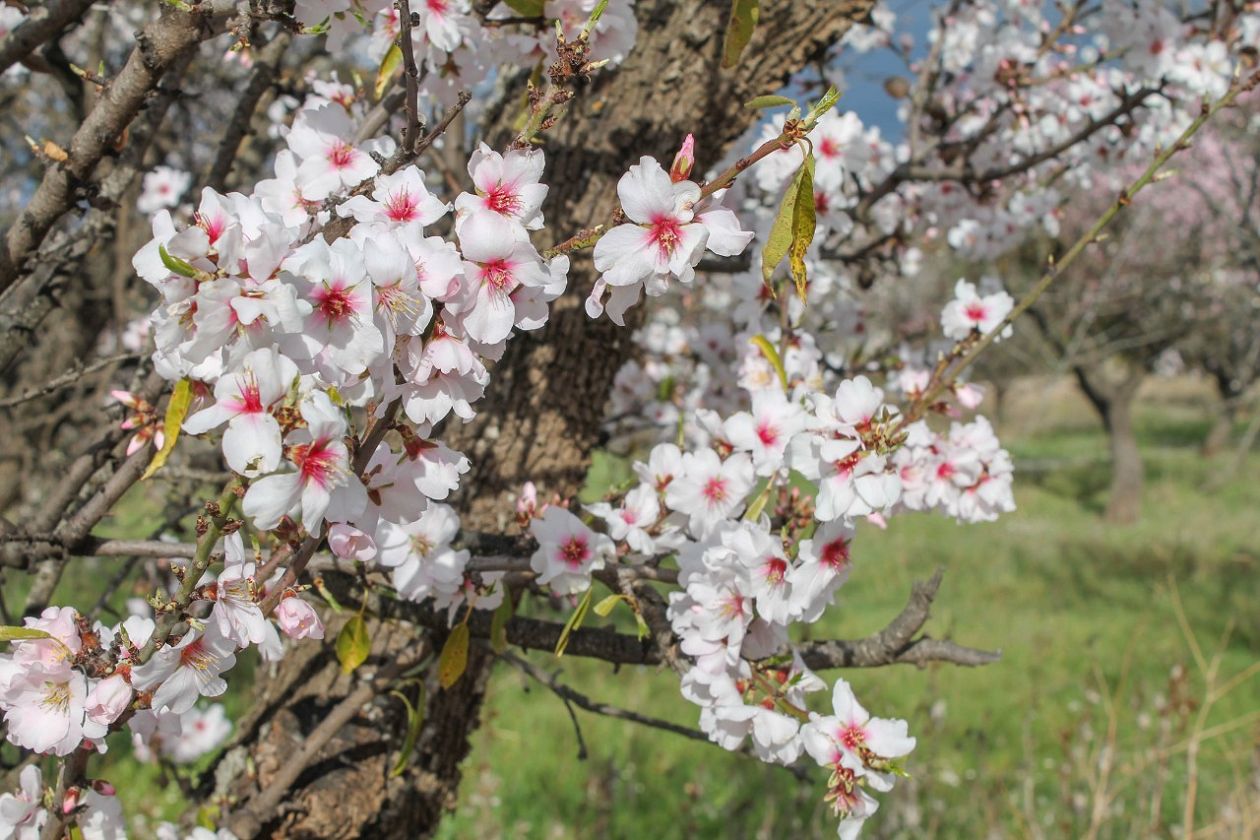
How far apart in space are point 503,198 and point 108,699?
2.01ft

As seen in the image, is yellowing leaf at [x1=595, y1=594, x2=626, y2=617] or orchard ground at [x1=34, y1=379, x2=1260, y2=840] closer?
yellowing leaf at [x1=595, y1=594, x2=626, y2=617]

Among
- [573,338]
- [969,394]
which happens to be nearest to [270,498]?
[573,338]

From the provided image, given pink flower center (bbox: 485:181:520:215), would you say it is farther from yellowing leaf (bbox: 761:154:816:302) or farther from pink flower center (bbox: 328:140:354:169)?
pink flower center (bbox: 328:140:354:169)

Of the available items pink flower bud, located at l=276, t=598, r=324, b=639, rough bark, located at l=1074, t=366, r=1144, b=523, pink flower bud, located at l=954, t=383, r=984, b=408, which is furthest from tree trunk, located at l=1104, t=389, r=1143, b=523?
pink flower bud, located at l=276, t=598, r=324, b=639

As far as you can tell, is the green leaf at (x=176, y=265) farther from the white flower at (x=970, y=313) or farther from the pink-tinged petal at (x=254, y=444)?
the white flower at (x=970, y=313)

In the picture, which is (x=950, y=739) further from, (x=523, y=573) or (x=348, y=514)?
(x=348, y=514)

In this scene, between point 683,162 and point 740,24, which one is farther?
point 740,24

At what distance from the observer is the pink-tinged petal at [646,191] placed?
84cm

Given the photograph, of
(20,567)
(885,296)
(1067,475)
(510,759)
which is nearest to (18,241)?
(20,567)

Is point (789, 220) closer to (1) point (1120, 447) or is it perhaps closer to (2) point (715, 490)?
(2) point (715, 490)

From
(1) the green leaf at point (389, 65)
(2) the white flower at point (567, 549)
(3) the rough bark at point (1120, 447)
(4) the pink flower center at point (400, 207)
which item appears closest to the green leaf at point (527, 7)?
(1) the green leaf at point (389, 65)

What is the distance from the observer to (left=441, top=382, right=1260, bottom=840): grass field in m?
3.65

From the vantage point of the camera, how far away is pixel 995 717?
5.71 m

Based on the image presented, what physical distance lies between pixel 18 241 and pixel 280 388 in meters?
0.85
